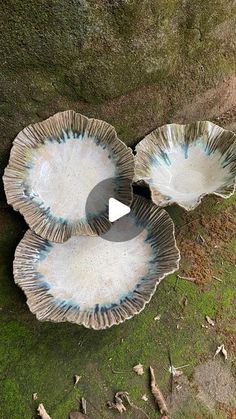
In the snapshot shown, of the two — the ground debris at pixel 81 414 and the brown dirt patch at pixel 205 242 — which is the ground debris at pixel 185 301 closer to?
the brown dirt patch at pixel 205 242

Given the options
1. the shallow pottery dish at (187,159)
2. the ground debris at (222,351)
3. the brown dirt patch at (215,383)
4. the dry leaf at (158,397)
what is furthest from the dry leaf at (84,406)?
the shallow pottery dish at (187,159)

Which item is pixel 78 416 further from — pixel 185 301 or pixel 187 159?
pixel 187 159

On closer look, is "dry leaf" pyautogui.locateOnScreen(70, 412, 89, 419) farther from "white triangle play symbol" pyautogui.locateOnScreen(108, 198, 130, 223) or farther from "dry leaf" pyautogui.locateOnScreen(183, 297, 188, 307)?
"white triangle play symbol" pyautogui.locateOnScreen(108, 198, 130, 223)

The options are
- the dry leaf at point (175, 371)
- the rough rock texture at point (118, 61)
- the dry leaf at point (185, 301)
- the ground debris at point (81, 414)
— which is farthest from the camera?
the dry leaf at point (185, 301)

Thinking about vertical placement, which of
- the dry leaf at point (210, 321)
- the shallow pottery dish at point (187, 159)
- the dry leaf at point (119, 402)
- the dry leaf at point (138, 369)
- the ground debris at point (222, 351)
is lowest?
the dry leaf at point (119, 402)

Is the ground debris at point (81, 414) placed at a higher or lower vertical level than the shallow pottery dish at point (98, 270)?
lower

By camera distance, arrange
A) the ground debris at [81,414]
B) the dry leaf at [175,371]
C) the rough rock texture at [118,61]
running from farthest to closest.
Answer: the dry leaf at [175,371] → the ground debris at [81,414] → the rough rock texture at [118,61]

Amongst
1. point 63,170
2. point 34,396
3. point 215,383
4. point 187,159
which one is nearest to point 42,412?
point 34,396

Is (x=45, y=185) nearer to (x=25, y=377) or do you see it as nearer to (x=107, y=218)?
(x=107, y=218)

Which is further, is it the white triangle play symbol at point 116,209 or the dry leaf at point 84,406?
the white triangle play symbol at point 116,209
